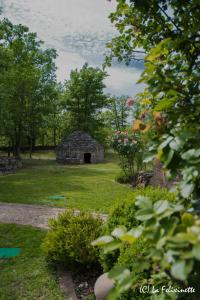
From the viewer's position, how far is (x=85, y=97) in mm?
39844

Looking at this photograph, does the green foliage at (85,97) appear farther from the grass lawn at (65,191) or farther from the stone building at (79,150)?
the grass lawn at (65,191)

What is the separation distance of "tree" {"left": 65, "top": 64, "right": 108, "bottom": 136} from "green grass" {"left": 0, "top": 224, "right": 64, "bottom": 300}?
31.9 m

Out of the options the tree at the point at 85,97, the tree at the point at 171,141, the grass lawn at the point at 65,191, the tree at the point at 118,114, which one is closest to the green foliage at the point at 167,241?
the tree at the point at 171,141

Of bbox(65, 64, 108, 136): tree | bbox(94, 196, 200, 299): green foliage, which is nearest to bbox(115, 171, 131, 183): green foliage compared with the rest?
bbox(94, 196, 200, 299): green foliage

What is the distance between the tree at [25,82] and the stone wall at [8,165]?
2886mm

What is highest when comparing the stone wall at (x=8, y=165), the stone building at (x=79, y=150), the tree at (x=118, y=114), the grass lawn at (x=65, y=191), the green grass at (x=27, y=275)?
the tree at (x=118, y=114)

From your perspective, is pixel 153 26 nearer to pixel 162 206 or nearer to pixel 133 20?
pixel 133 20

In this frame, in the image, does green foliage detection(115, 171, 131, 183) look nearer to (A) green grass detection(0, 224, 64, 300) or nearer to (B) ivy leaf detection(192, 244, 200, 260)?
(A) green grass detection(0, 224, 64, 300)

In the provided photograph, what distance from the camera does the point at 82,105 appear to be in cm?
4025

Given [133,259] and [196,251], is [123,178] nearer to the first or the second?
[133,259]

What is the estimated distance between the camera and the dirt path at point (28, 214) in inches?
366

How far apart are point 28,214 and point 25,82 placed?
67.2ft

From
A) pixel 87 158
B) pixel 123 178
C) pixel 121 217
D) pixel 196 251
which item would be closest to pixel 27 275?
pixel 121 217

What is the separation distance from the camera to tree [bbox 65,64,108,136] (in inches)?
1554
